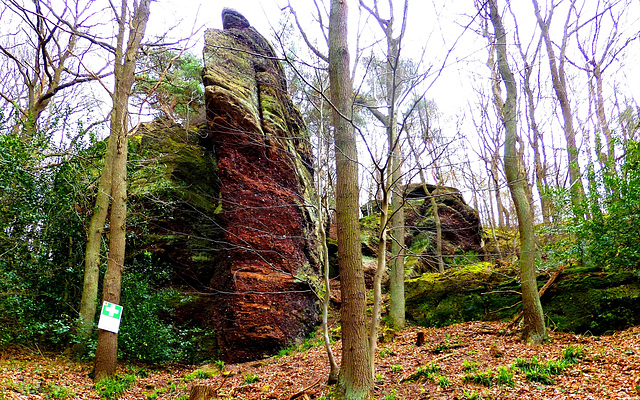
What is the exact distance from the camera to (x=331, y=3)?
6.11 metres

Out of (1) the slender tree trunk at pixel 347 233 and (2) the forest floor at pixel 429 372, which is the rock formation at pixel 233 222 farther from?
(1) the slender tree trunk at pixel 347 233

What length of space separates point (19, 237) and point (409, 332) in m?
9.06

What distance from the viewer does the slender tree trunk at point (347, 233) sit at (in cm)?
499

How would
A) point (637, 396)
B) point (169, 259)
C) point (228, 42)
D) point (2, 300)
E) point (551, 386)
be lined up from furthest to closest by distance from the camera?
point (228, 42) < point (169, 259) < point (2, 300) < point (551, 386) < point (637, 396)

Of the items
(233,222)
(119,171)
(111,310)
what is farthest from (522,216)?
(119,171)

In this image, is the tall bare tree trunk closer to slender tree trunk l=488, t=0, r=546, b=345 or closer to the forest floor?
the forest floor

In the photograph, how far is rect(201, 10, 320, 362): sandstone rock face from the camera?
906cm

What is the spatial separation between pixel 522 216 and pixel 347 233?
3831 millimetres

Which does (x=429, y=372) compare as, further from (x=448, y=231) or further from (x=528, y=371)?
(x=448, y=231)

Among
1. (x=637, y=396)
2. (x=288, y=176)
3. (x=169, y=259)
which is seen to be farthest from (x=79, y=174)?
(x=637, y=396)

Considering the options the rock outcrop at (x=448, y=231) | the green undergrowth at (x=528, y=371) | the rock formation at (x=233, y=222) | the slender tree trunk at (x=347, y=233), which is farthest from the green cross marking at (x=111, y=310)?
the rock outcrop at (x=448, y=231)

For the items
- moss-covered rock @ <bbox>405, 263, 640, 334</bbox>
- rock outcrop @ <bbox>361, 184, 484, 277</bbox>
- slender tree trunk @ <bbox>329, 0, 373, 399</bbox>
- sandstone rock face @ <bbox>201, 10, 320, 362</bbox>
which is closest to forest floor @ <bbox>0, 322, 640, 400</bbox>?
moss-covered rock @ <bbox>405, 263, 640, 334</bbox>

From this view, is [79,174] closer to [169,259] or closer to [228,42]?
[169,259]

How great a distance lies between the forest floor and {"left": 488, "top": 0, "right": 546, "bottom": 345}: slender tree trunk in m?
Answer: 0.40
